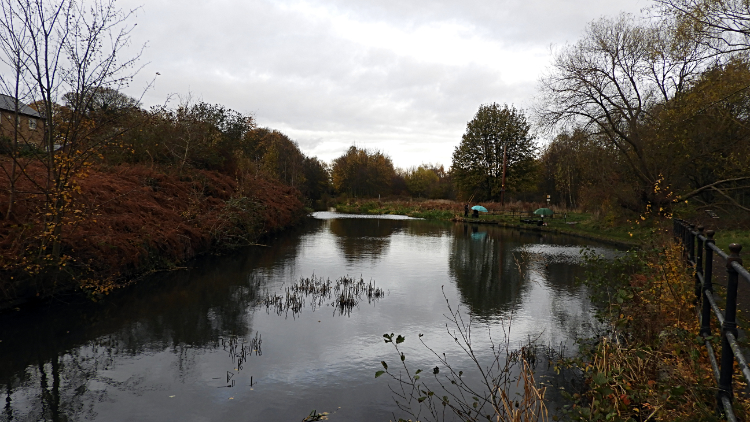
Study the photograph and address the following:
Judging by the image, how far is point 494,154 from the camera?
1924 inches

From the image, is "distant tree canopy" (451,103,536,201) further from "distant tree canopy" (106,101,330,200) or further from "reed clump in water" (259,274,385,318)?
"reed clump in water" (259,274,385,318)

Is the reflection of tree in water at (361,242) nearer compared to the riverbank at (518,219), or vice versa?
the reflection of tree in water at (361,242)

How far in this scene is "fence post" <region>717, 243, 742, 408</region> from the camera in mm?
2320

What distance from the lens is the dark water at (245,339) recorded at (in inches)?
233

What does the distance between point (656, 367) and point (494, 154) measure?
45.7 metres

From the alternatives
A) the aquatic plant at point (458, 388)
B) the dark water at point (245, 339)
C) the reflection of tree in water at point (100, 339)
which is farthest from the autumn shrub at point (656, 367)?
the reflection of tree in water at point (100, 339)

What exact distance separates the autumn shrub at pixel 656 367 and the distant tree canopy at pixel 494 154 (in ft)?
137

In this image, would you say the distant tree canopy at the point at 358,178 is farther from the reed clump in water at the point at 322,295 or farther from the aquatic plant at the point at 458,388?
the aquatic plant at the point at 458,388

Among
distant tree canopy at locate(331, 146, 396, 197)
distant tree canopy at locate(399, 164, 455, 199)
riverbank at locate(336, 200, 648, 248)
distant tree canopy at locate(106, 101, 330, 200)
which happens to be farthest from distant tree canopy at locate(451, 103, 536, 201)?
distant tree canopy at locate(106, 101, 330, 200)

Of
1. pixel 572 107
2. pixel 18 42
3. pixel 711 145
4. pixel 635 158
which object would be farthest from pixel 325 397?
pixel 635 158

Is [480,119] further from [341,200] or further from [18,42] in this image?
[18,42]

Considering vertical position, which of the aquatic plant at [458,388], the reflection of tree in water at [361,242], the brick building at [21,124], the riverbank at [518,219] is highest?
the brick building at [21,124]

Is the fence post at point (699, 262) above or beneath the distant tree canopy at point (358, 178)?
beneath

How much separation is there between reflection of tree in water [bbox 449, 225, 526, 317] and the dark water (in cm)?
10
